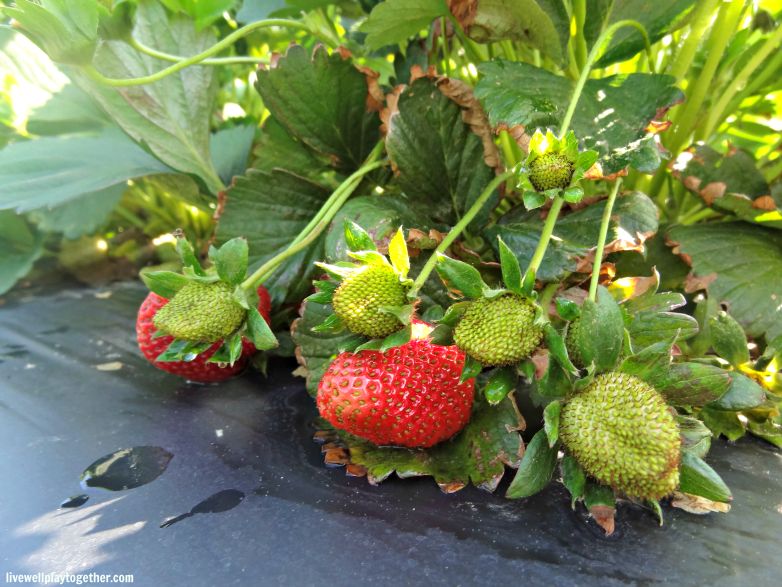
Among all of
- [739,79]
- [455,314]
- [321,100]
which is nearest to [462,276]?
[455,314]

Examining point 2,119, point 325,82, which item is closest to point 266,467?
point 325,82

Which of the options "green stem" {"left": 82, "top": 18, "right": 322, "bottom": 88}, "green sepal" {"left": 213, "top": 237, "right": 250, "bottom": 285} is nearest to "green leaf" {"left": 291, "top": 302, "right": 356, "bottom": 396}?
"green sepal" {"left": 213, "top": 237, "right": 250, "bottom": 285}

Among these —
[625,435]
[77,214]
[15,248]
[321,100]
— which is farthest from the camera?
[15,248]

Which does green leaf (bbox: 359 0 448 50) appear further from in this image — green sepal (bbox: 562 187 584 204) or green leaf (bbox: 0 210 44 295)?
green leaf (bbox: 0 210 44 295)

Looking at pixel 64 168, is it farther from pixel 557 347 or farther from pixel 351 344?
pixel 557 347

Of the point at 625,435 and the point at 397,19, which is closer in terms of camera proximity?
the point at 625,435

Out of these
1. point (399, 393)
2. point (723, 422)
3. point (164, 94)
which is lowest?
point (723, 422)

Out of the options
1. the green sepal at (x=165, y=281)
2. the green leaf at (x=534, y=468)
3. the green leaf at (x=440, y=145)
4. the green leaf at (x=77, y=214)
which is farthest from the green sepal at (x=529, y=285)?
the green leaf at (x=77, y=214)
